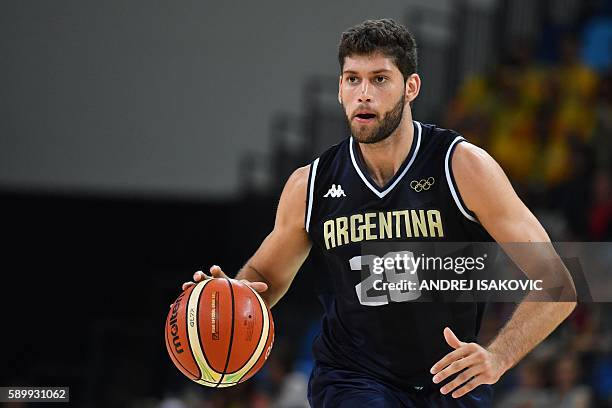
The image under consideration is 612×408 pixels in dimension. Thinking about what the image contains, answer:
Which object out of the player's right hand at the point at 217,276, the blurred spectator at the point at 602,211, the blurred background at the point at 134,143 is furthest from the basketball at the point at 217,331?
the blurred background at the point at 134,143

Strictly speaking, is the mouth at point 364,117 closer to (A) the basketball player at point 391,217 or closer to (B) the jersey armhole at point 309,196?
(A) the basketball player at point 391,217

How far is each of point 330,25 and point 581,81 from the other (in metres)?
4.95

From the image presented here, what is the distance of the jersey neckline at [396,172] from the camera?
4.45 meters

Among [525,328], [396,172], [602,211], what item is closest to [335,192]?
[396,172]

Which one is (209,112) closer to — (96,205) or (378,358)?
(96,205)

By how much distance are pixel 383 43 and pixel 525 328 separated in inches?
49.1

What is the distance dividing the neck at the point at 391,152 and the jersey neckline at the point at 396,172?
18 mm

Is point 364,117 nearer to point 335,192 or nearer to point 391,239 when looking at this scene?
point 335,192

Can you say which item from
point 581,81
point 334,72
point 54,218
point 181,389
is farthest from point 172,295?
point 581,81

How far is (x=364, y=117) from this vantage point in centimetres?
435

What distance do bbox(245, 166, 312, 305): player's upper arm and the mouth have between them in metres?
0.43

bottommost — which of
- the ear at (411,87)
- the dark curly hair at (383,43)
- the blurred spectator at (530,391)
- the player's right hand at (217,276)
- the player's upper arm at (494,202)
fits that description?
the blurred spectator at (530,391)

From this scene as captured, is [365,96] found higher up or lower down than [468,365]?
higher up

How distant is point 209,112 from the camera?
14148 mm
